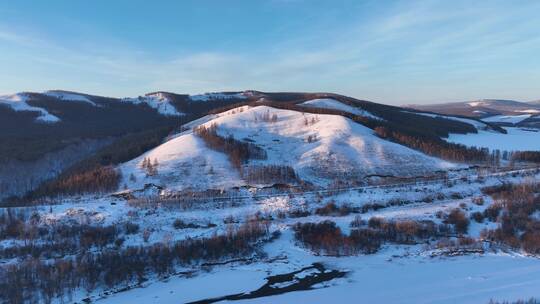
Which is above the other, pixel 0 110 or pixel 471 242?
pixel 0 110

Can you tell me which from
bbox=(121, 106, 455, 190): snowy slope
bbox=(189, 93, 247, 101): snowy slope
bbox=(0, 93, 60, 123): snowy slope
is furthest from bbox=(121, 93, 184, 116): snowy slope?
bbox=(121, 106, 455, 190): snowy slope

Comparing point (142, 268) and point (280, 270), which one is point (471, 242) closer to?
point (280, 270)

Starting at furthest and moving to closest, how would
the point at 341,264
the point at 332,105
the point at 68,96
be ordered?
the point at 68,96, the point at 332,105, the point at 341,264

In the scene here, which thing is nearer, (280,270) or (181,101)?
(280,270)

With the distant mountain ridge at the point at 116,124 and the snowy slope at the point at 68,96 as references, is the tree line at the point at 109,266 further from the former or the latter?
the snowy slope at the point at 68,96

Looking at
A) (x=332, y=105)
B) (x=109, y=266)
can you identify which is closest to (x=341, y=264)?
(x=109, y=266)

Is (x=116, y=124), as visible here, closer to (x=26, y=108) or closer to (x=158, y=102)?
(x=26, y=108)

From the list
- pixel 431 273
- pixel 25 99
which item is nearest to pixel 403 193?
pixel 431 273
